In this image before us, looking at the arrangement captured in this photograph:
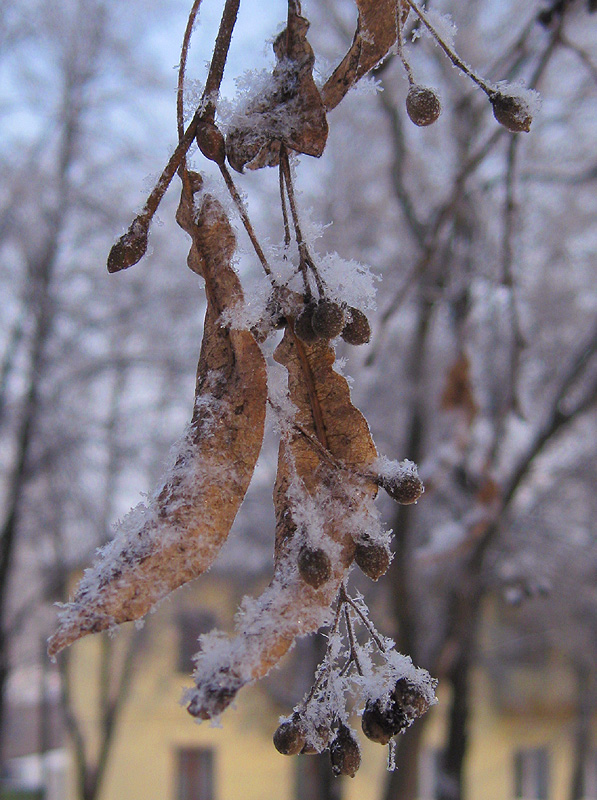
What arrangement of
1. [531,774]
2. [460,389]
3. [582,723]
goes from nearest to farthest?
[460,389] → [582,723] → [531,774]

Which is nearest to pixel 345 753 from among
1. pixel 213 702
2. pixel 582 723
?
pixel 213 702

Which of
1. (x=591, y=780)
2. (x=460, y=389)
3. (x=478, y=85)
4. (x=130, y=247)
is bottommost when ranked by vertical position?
(x=130, y=247)

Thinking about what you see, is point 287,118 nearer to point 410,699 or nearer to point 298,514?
point 298,514

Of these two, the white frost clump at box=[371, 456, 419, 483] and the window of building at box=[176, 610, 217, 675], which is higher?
the window of building at box=[176, 610, 217, 675]

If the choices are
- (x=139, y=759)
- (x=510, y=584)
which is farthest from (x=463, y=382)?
(x=139, y=759)

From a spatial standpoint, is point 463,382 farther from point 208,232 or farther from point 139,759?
point 139,759

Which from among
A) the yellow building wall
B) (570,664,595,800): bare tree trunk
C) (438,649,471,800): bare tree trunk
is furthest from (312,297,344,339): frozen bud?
the yellow building wall

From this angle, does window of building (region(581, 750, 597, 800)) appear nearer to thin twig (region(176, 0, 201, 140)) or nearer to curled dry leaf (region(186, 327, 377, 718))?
curled dry leaf (region(186, 327, 377, 718))
